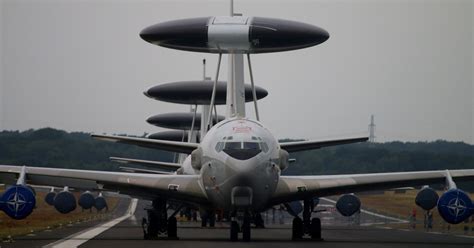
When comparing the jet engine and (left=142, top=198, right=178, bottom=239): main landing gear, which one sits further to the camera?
the jet engine

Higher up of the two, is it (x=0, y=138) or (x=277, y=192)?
(x=0, y=138)

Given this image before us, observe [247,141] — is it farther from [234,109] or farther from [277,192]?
[234,109]

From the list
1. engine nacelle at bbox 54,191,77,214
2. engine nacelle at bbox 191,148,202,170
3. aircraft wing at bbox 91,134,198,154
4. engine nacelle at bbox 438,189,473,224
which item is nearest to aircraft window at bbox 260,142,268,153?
engine nacelle at bbox 191,148,202,170

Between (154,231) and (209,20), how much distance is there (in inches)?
370

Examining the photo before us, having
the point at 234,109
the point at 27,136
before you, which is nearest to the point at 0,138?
the point at 27,136

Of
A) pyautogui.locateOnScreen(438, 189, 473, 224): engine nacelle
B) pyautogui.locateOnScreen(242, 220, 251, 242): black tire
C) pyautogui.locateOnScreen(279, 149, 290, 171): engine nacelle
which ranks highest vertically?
pyautogui.locateOnScreen(279, 149, 290, 171): engine nacelle

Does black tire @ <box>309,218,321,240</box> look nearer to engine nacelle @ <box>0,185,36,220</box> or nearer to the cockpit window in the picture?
the cockpit window

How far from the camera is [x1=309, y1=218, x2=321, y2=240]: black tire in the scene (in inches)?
1452

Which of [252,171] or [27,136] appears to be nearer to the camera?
[252,171]

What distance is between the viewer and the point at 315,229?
121 feet

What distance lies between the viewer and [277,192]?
34.7 metres

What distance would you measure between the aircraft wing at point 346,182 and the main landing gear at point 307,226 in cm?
74

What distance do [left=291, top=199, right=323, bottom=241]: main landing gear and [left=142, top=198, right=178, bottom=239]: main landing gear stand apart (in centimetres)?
446

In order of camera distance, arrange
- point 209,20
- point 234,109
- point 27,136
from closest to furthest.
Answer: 1. point 209,20
2. point 234,109
3. point 27,136
